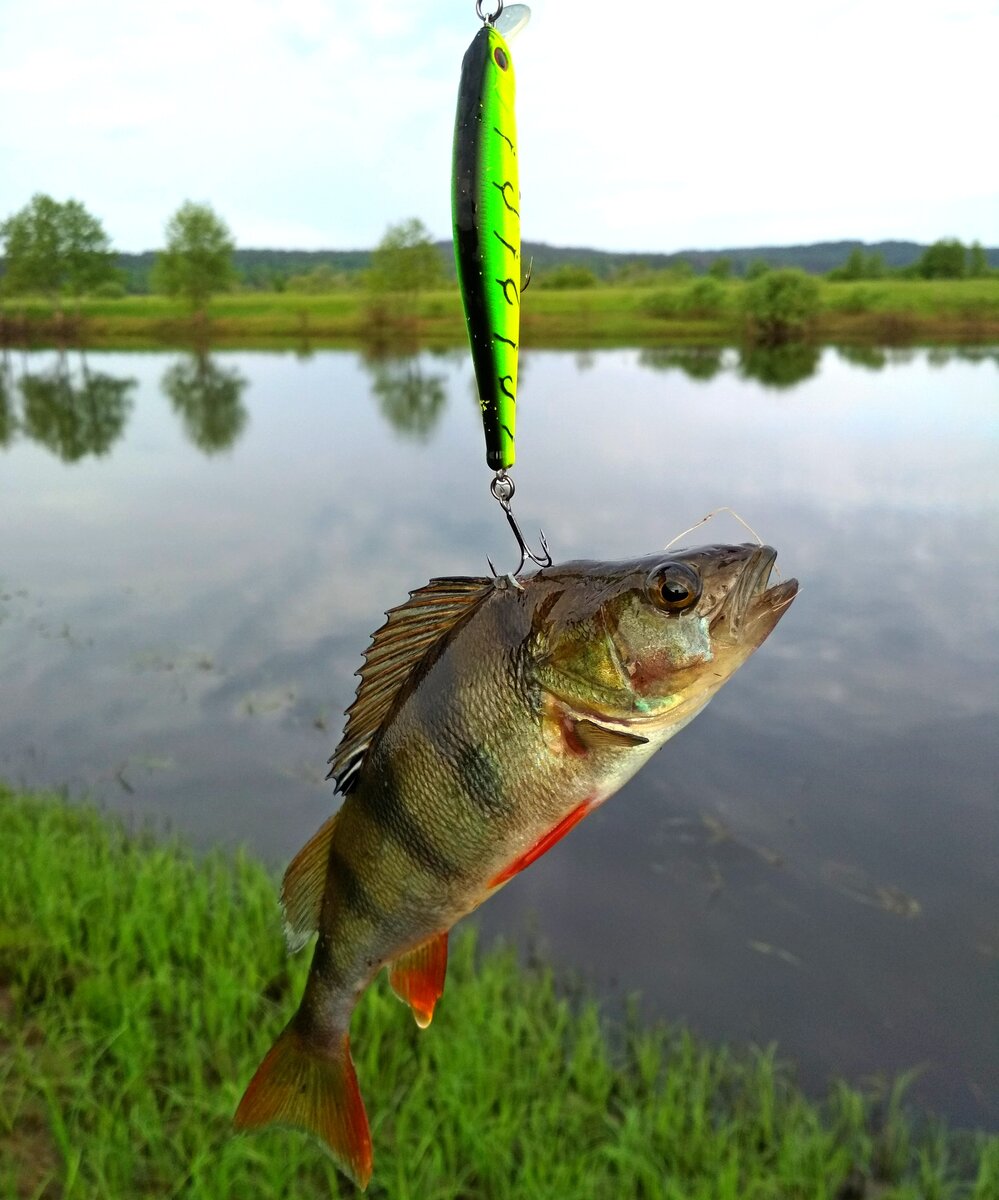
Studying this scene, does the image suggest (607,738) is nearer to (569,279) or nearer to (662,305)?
(662,305)

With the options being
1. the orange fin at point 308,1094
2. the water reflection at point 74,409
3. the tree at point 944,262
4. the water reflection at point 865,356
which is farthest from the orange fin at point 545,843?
the tree at point 944,262

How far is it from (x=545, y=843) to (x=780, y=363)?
55.0 m

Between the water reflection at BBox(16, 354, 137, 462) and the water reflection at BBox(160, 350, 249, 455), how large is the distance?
2255 millimetres

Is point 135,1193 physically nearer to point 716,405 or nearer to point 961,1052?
point 961,1052

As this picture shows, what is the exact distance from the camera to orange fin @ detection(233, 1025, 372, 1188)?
1.77m

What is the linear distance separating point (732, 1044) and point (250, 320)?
253ft

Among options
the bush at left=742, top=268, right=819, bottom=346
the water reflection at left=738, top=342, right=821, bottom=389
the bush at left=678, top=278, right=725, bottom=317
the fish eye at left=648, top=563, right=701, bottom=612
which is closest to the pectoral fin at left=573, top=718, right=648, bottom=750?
the fish eye at left=648, top=563, right=701, bottom=612

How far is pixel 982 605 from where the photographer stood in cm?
1475

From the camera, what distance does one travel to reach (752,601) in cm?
137

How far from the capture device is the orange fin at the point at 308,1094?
1768mm

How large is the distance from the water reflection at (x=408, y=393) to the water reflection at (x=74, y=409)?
32.5 feet

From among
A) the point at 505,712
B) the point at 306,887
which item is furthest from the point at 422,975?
the point at 505,712

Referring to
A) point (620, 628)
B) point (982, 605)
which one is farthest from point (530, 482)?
point (620, 628)

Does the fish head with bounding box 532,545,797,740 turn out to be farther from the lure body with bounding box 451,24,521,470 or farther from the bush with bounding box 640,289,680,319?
the bush with bounding box 640,289,680,319
